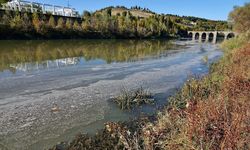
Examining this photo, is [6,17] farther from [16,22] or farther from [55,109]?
[55,109]

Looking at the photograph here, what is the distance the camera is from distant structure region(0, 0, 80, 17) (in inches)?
1823

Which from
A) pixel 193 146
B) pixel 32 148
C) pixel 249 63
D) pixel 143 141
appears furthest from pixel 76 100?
pixel 249 63

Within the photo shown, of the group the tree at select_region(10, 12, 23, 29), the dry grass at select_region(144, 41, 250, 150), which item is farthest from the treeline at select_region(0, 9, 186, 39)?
the dry grass at select_region(144, 41, 250, 150)

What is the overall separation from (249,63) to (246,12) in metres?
32.9

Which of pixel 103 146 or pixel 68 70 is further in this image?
pixel 68 70

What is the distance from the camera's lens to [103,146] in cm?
579

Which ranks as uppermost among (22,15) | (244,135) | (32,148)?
(22,15)

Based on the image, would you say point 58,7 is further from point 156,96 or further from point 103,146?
point 103,146

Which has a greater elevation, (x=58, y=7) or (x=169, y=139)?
(x=58, y=7)

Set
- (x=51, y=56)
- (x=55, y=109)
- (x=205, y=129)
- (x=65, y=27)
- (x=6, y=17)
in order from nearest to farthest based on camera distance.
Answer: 1. (x=205, y=129)
2. (x=55, y=109)
3. (x=51, y=56)
4. (x=6, y=17)
5. (x=65, y=27)

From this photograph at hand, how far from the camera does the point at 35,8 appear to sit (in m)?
49.9

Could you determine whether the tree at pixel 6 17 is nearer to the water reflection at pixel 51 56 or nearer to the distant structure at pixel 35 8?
the distant structure at pixel 35 8

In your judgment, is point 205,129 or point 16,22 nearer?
point 205,129

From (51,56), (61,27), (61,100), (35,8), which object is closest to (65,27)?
(61,27)
